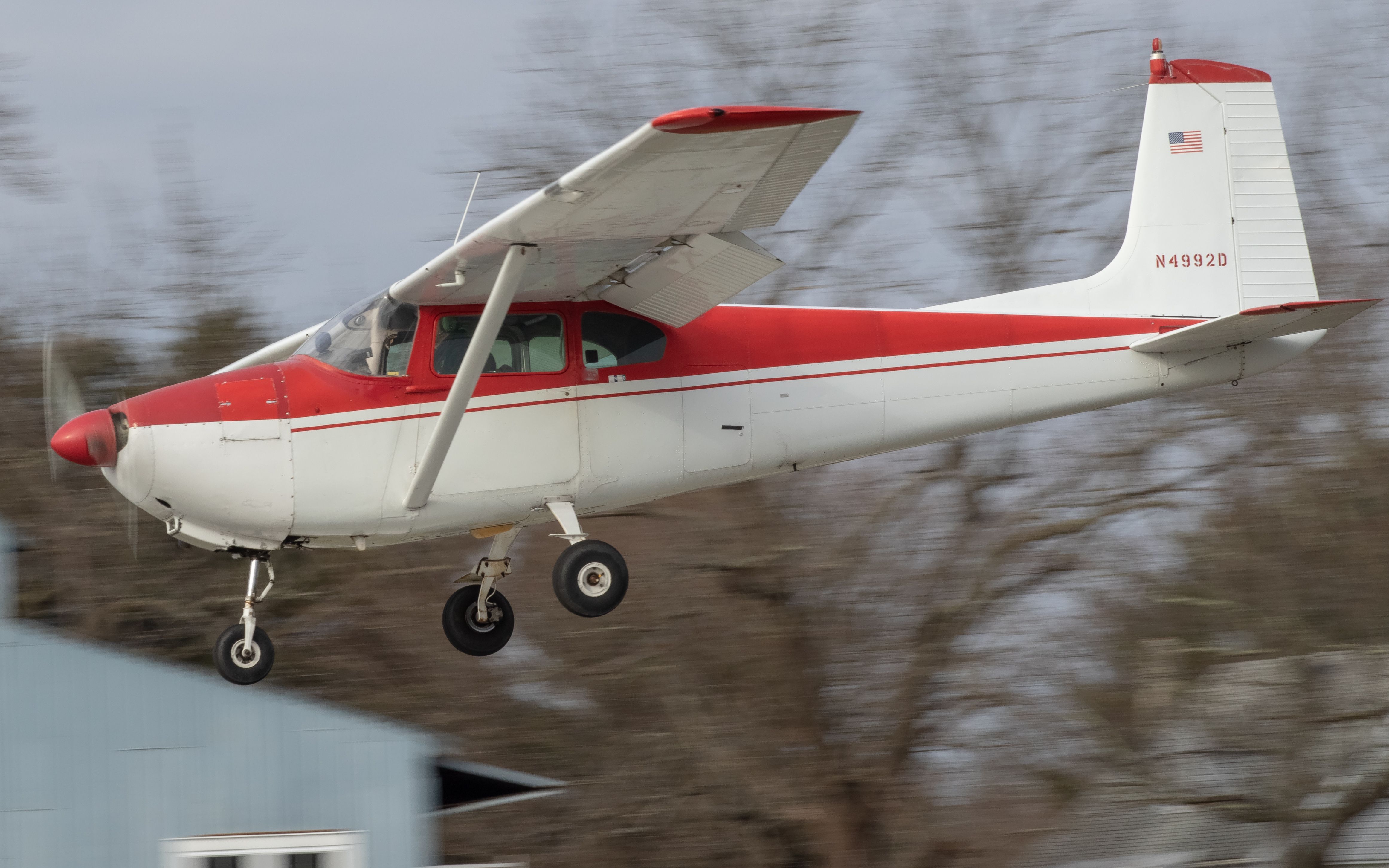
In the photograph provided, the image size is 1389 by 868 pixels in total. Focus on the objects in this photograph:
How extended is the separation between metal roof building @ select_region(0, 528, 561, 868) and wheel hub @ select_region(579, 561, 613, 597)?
3395 mm

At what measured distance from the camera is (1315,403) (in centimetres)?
1591

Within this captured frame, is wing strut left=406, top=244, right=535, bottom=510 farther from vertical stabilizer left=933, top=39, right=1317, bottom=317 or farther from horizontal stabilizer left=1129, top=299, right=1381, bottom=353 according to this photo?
vertical stabilizer left=933, top=39, right=1317, bottom=317

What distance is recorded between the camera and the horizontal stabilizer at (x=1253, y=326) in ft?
29.3

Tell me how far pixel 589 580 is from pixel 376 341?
1.80 meters

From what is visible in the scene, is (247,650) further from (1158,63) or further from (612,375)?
(1158,63)

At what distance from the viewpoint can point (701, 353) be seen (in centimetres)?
873

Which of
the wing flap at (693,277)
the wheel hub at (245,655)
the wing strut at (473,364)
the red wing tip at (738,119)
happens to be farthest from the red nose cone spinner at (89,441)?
the red wing tip at (738,119)

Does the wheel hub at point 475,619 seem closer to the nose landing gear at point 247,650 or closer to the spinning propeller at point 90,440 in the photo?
the nose landing gear at point 247,650

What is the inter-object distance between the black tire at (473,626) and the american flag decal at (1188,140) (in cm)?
557

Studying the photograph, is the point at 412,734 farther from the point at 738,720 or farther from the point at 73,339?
the point at 73,339

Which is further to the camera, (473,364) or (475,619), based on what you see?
(475,619)

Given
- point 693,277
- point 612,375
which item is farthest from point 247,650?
point 693,277

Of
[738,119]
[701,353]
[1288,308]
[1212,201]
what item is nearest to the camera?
[738,119]

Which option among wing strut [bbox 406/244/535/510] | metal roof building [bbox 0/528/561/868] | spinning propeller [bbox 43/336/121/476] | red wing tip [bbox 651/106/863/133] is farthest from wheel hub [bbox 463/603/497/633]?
red wing tip [bbox 651/106/863/133]
